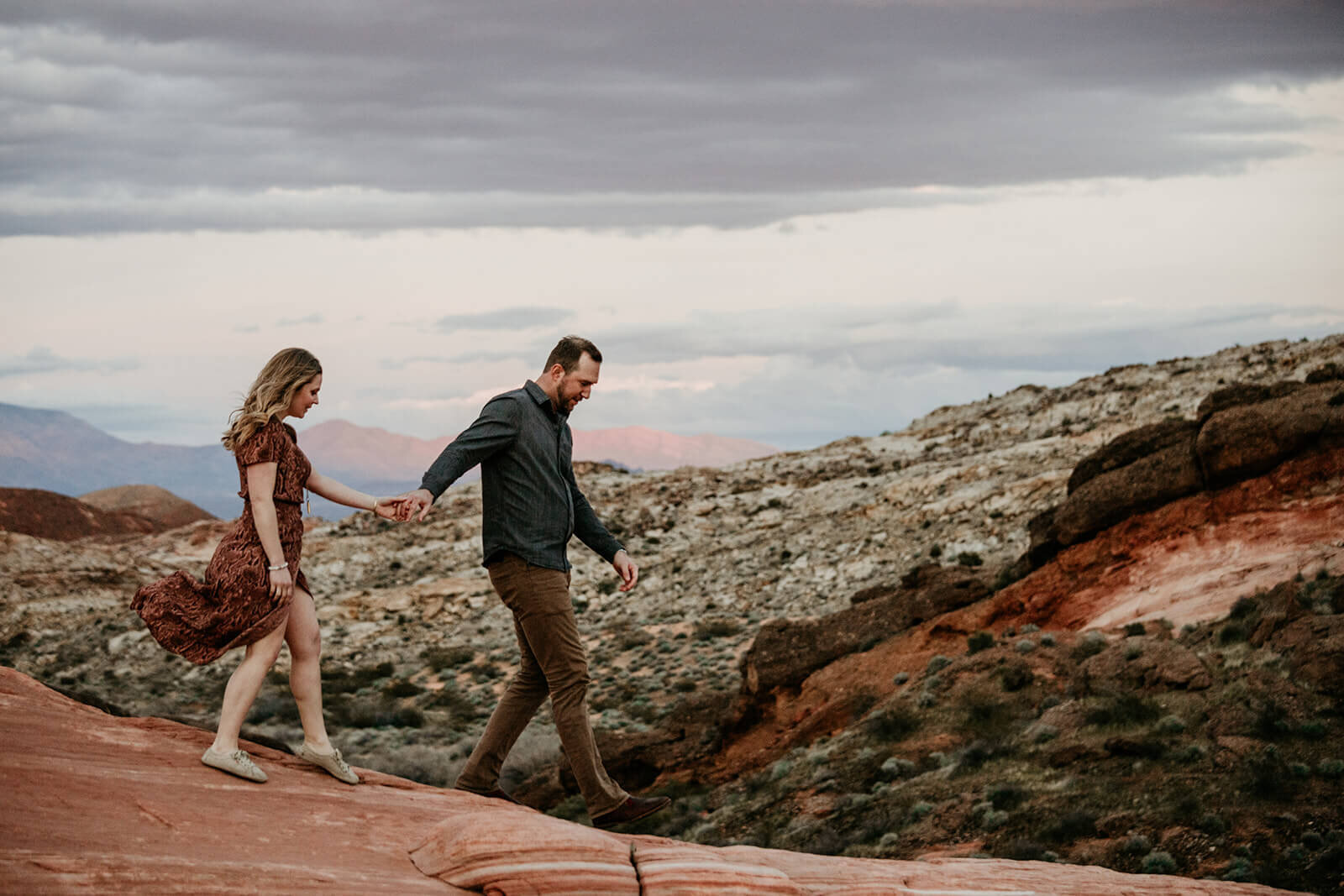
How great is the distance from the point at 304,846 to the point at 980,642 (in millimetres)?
9814

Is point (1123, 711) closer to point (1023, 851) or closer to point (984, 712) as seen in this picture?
point (984, 712)

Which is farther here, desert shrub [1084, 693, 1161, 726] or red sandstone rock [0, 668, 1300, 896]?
desert shrub [1084, 693, 1161, 726]

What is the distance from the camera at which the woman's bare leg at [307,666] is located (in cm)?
511

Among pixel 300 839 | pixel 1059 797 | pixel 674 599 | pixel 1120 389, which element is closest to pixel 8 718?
pixel 300 839

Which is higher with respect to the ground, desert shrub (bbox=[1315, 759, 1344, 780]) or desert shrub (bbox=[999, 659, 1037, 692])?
desert shrub (bbox=[1315, 759, 1344, 780])

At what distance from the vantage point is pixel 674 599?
86.4ft

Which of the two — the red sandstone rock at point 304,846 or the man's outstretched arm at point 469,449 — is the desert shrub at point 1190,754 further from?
the man's outstretched arm at point 469,449

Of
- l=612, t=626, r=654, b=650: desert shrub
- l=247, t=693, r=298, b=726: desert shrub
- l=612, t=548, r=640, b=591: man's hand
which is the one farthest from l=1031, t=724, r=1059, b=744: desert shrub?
l=612, t=626, r=654, b=650: desert shrub

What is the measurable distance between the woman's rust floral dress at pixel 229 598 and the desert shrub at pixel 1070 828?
208 inches

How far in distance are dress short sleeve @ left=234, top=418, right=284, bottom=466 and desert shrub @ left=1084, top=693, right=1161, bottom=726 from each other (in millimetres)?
7071

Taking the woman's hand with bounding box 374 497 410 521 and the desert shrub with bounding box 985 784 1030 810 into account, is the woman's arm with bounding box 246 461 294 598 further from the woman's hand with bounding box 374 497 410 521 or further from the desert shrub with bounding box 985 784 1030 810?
the desert shrub with bounding box 985 784 1030 810

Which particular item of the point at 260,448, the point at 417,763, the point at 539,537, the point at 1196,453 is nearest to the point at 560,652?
the point at 539,537

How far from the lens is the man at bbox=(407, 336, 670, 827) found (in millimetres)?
5523

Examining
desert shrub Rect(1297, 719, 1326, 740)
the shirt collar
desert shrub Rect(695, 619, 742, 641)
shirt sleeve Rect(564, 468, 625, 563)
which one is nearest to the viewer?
the shirt collar
